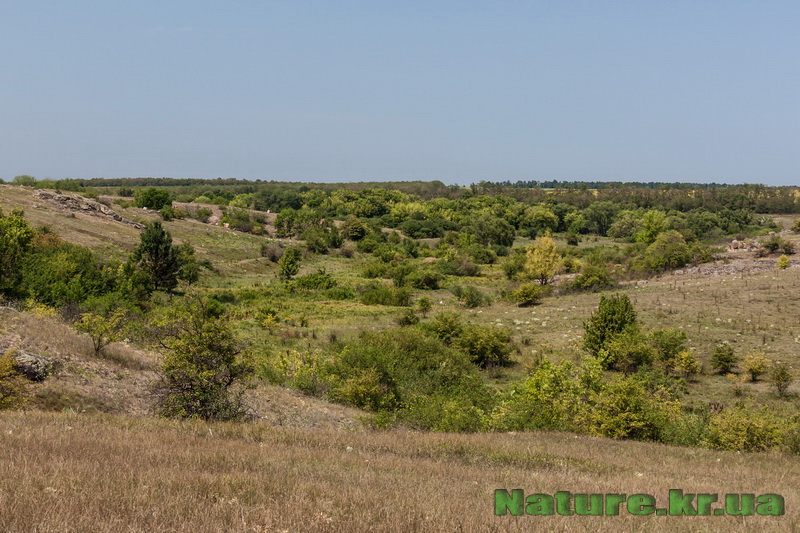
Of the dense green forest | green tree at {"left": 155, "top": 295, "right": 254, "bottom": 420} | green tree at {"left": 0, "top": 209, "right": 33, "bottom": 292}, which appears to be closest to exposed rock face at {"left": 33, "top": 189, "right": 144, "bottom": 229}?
the dense green forest

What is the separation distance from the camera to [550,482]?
284 inches

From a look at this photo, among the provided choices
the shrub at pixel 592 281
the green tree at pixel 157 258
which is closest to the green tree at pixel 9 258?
the green tree at pixel 157 258

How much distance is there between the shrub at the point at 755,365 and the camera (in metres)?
25.5

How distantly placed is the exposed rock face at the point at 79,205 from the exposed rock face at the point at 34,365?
60.0 m

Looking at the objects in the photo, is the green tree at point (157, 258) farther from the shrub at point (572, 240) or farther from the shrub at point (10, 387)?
the shrub at point (572, 240)

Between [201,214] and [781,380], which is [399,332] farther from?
[201,214]

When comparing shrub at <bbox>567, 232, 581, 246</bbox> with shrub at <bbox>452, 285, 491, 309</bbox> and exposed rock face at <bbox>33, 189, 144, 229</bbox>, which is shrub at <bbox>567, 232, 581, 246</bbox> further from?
exposed rock face at <bbox>33, 189, 144, 229</bbox>

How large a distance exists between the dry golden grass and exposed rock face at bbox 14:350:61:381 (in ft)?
13.8

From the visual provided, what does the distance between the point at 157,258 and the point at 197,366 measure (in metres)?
36.9

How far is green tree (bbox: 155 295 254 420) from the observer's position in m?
11.5

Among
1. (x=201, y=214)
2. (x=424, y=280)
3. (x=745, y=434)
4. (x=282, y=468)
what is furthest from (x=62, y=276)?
(x=201, y=214)

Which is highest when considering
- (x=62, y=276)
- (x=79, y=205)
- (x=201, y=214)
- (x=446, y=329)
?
(x=79, y=205)

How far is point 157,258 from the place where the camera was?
4512 centimetres

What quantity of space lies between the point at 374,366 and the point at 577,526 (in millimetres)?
18244
